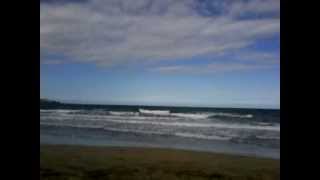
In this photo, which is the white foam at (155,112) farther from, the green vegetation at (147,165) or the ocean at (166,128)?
the green vegetation at (147,165)

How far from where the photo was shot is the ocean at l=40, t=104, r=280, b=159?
8.98 metres

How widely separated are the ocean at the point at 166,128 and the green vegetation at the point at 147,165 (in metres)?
0.54

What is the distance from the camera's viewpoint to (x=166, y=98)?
42.4 feet

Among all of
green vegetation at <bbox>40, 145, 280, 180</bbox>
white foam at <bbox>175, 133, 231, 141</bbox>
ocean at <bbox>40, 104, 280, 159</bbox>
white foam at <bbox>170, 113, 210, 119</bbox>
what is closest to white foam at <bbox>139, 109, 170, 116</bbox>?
ocean at <bbox>40, 104, 280, 159</bbox>

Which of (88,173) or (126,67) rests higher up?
(126,67)

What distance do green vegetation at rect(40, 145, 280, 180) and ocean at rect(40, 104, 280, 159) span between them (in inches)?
21.4

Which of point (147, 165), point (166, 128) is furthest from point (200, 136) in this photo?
point (147, 165)

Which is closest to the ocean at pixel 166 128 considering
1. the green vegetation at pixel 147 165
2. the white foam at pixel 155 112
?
the white foam at pixel 155 112

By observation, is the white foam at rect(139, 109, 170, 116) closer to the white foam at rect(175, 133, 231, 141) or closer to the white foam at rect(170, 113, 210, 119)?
the white foam at rect(170, 113, 210, 119)

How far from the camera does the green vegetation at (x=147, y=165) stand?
611 cm
